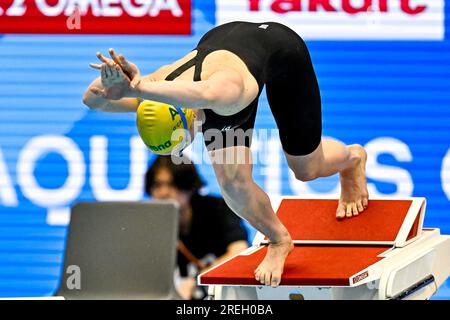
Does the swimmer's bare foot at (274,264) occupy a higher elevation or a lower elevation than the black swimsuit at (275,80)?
lower

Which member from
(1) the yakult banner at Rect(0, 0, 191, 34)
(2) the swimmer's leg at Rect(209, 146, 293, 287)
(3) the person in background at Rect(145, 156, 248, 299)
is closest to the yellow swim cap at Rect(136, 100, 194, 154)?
(2) the swimmer's leg at Rect(209, 146, 293, 287)

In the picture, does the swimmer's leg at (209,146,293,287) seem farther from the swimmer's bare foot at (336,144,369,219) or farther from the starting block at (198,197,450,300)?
the swimmer's bare foot at (336,144,369,219)

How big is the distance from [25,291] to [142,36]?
188cm

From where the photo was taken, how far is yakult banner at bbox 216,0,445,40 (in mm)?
6758

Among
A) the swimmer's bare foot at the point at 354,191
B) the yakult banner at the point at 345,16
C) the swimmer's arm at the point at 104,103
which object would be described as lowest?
Result: the swimmer's bare foot at the point at 354,191

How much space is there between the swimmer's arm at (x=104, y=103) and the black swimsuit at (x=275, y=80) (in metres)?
0.31

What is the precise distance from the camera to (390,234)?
16.3ft

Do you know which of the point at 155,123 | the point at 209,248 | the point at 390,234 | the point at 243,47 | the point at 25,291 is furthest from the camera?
the point at 25,291

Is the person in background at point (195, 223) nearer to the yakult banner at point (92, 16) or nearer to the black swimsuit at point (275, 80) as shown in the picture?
the yakult banner at point (92, 16)

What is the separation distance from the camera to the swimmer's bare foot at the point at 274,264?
443 centimetres

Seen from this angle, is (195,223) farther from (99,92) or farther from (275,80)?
(99,92)

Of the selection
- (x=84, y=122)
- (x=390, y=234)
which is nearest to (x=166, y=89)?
(x=390, y=234)

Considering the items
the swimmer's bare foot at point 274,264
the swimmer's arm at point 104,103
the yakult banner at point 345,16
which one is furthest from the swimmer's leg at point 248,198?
the yakult banner at point 345,16
